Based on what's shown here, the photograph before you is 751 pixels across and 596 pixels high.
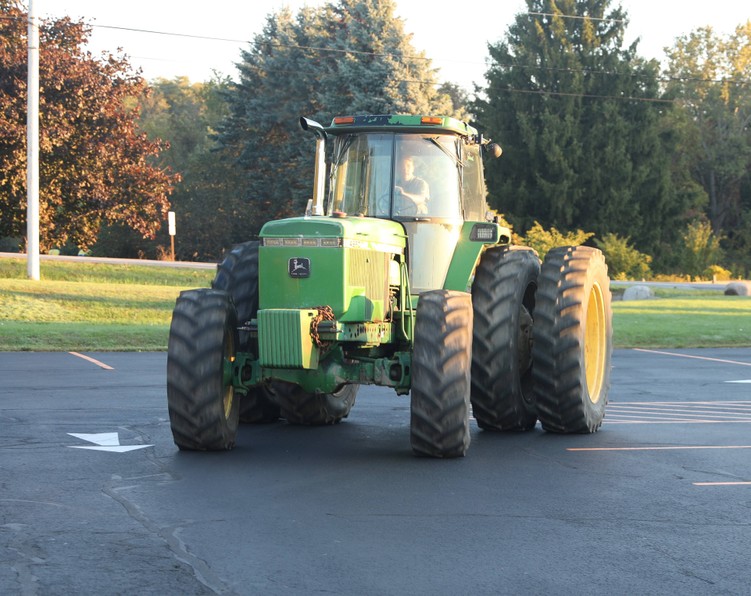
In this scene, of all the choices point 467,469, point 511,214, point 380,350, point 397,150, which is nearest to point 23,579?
point 467,469

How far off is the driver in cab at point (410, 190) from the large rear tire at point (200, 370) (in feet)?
7.10

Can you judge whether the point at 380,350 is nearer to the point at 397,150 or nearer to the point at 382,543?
the point at 397,150

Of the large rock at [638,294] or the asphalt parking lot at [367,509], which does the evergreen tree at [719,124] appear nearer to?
the large rock at [638,294]

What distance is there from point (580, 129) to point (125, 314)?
40.0m

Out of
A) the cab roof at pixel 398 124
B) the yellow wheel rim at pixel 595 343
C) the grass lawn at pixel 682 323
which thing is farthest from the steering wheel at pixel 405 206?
the grass lawn at pixel 682 323

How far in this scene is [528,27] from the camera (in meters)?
67.6

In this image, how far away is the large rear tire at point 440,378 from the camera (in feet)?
33.2

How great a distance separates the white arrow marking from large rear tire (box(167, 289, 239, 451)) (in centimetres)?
67

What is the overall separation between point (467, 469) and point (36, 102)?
26.2 meters

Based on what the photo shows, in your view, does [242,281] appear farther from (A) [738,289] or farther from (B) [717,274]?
(B) [717,274]

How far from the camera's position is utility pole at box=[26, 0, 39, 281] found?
3272cm

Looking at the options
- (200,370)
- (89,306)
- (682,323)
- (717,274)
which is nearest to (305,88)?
(717,274)

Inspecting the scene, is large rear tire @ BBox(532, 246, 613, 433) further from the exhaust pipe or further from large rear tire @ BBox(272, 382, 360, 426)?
the exhaust pipe

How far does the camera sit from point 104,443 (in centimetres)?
1129
